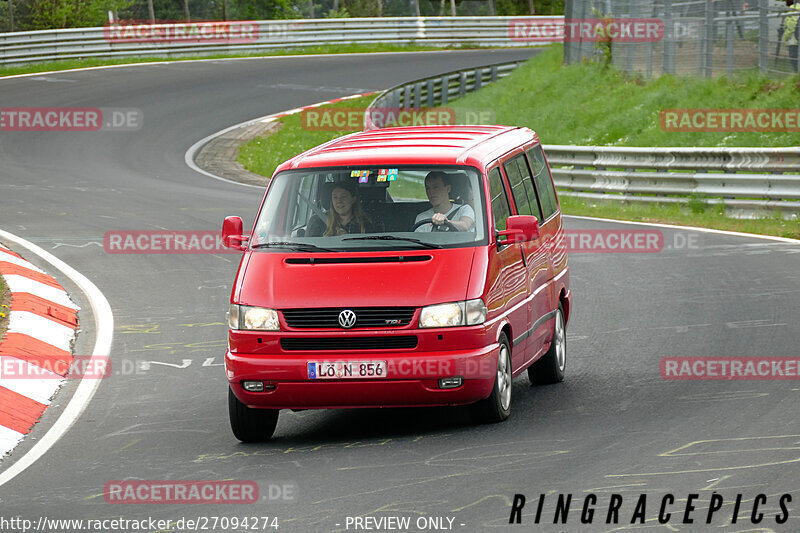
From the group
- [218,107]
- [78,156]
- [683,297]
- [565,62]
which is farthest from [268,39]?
[683,297]

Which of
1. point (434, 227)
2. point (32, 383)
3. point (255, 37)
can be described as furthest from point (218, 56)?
point (434, 227)

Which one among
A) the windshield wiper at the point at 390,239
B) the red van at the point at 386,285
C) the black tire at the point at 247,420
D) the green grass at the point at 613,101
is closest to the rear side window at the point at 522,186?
the red van at the point at 386,285

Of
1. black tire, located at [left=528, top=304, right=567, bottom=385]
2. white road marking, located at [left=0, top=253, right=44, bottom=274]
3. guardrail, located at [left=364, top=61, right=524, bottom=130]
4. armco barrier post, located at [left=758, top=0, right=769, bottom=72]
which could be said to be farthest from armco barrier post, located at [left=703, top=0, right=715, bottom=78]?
black tire, located at [left=528, top=304, right=567, bottom=385]

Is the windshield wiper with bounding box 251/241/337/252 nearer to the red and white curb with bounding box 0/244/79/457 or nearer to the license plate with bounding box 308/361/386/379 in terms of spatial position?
the license plate with bounding box 308/361/386/379

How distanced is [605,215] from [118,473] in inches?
553

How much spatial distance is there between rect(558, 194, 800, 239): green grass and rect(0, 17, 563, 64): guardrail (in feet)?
82.3

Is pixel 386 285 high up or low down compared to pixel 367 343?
up

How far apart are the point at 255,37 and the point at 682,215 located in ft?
101

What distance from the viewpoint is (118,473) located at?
7473 mm

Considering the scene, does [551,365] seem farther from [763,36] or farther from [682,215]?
[763,36]

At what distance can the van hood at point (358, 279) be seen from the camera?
25.8ft

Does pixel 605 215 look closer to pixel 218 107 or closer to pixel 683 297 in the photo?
pixel 683 297

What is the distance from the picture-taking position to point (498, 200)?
8.91 metres

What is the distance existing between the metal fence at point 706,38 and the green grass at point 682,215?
15.9 ft
